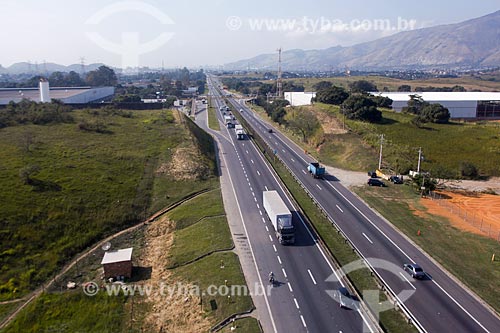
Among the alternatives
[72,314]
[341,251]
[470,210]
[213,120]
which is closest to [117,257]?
[72,314]

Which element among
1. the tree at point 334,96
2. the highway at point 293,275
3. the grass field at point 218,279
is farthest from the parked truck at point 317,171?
the tree at point 334,96

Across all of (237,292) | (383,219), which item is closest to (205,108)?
(383,219)

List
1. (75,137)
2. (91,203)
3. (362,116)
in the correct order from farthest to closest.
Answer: (362,116)
(75,137)
(91,203)

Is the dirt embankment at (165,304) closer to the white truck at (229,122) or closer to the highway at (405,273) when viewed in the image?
the highway at (405,273)

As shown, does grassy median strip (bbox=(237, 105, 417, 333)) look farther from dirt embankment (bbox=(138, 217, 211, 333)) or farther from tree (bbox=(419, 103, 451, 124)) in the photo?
tree (bbox=(419, 103, 451, 124))

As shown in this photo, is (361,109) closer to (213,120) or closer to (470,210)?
(470,210)

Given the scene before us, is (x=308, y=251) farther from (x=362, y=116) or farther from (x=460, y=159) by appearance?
(x=362, y=116)

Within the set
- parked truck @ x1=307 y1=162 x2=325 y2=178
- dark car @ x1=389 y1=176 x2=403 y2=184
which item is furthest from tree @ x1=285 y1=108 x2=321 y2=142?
dark car @ x1=389 y1=176 x2=403 y2=184
